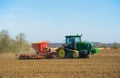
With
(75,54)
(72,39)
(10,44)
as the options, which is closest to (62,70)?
(75,54)

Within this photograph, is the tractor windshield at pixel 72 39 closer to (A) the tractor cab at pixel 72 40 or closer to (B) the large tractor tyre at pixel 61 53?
(A) the tractor cab at pixel 72 40

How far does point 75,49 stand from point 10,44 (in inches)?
706

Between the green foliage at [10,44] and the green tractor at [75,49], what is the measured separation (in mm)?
16365

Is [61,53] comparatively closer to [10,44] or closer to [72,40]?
[72,40]

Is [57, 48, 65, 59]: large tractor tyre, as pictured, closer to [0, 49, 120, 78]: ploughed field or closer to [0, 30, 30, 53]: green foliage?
[0, 49, 120, 78]: ploughed field

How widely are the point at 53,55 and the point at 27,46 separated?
58.8ft

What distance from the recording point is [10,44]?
4425 centimetres

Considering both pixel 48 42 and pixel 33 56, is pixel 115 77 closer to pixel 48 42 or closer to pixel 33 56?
pixel 33 56

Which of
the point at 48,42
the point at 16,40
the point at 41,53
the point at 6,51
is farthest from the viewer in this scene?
the point at 16,40

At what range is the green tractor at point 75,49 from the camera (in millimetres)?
27672

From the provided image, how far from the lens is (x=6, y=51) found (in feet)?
141

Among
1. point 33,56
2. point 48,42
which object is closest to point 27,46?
point 48,42

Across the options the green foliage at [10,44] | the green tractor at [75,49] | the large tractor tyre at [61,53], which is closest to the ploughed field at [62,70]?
the green tractor at [75,49]

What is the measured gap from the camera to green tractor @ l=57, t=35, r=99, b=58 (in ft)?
90.8
